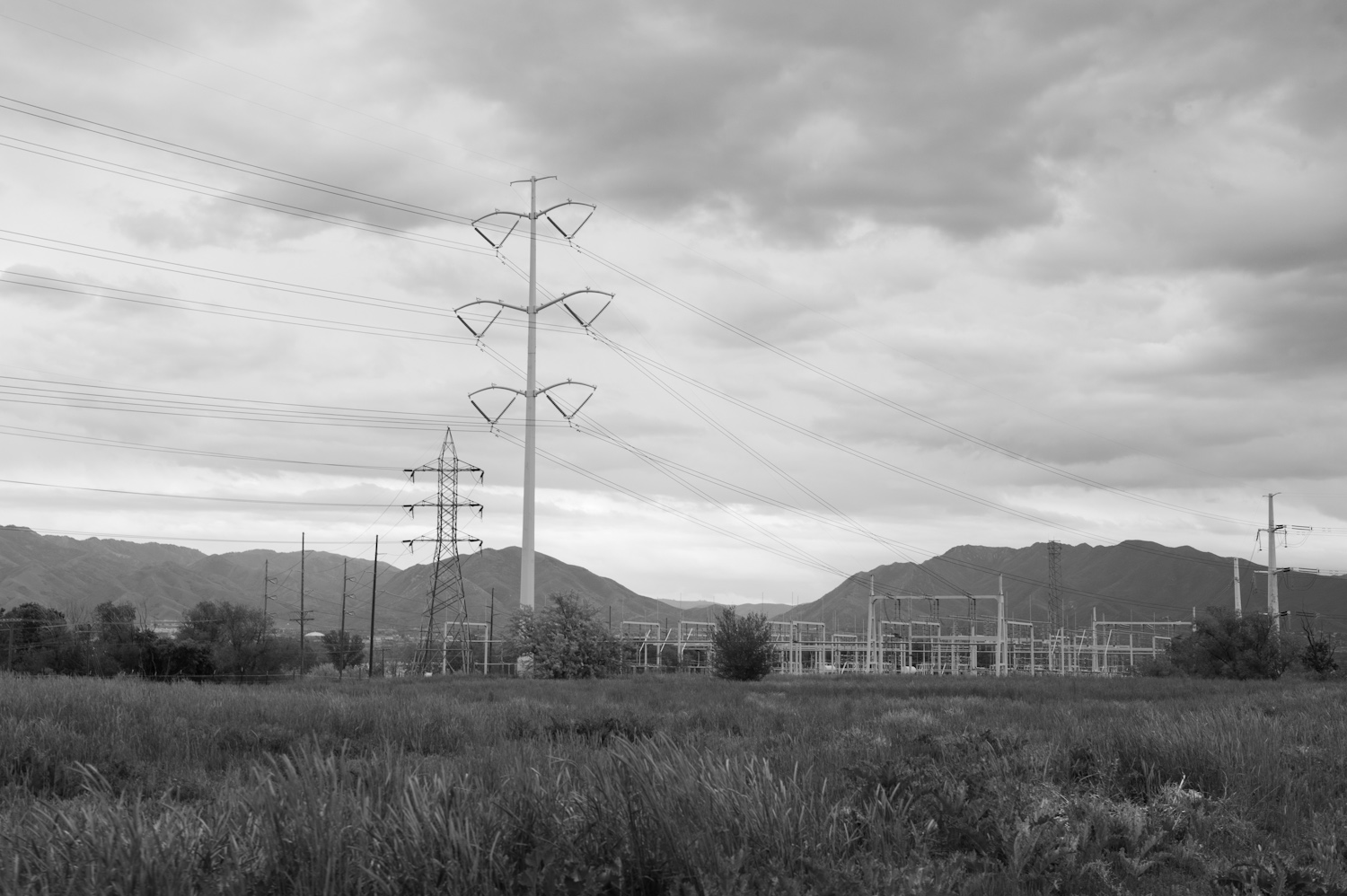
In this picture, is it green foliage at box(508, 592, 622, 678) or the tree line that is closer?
green foliage at box(508, 592, 622, 678)

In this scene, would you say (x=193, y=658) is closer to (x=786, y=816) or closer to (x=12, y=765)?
(x=12, y=765)

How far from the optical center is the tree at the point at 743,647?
38031 mm

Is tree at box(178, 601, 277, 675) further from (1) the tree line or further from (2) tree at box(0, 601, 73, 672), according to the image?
(2) tree at box(0, 601, 73, 672)

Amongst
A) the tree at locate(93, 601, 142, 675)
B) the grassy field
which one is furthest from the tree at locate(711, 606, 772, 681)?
the grassy field

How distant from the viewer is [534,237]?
181 ft

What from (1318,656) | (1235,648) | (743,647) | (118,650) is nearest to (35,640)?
(118,650)

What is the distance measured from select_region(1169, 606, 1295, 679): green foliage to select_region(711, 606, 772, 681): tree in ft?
66.7

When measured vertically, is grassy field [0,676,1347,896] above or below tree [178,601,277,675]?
above

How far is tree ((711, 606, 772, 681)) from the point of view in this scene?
125 feet

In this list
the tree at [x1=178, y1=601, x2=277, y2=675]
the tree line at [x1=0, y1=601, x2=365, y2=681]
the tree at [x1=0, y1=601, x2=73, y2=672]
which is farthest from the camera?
the tree at [x1=178, y1=601, x2=277, y2=675]

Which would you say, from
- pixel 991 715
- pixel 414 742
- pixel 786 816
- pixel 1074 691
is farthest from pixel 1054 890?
pixel 1074 691

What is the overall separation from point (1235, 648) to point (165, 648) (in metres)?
45.2

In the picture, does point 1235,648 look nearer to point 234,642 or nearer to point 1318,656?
point 1318,656

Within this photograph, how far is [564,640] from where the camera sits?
40.0 metres
